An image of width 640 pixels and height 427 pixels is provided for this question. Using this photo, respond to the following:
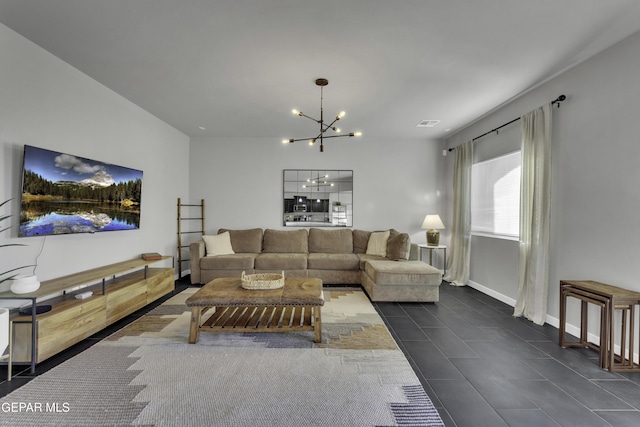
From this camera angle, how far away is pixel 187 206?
5.43 meters

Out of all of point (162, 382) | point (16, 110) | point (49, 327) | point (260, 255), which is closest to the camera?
point (162, 382)

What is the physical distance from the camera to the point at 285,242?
5219 mm

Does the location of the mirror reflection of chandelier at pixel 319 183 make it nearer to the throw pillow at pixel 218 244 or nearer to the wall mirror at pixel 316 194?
the wall mirror at pixel 316 194

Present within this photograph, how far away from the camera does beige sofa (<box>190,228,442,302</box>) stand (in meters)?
3.79

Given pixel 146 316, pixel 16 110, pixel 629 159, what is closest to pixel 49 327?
pixel 146 316

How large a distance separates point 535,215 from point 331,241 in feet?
10.2

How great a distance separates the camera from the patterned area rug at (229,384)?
1.61 m

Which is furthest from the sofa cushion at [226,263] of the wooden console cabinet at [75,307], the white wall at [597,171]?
the white wall at [597,171]

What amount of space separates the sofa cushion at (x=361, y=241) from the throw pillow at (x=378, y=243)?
0.09 meters

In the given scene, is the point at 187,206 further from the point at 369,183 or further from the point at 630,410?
the point at 630,410

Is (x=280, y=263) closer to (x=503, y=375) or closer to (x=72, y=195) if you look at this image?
(x=72, y=195)

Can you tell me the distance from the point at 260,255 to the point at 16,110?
3.39 meters

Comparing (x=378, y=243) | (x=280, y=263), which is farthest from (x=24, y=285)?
(x=378, y=243)

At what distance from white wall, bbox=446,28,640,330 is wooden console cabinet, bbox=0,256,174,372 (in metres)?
4.74
